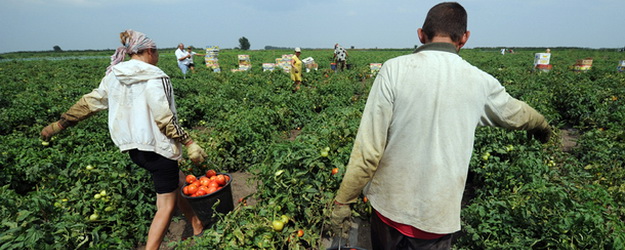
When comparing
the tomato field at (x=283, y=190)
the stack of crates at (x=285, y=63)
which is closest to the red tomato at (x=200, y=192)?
the tomato field at (x=283, y=190)

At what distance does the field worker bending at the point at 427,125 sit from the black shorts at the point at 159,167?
182 cm

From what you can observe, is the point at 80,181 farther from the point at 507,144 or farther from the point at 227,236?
the point at 507,144

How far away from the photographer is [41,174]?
10.8 ft

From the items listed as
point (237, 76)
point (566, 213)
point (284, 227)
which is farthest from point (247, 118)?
point (237, 76)

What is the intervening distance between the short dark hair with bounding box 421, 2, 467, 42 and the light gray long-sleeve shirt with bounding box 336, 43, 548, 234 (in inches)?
2.8

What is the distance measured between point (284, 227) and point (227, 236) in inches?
21.0

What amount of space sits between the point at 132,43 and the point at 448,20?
2.48m

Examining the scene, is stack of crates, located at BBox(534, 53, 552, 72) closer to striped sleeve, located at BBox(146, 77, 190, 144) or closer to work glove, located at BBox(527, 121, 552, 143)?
work glove, located at BBox(527, 121, 552, 143)

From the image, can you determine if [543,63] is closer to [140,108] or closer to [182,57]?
[182,57]

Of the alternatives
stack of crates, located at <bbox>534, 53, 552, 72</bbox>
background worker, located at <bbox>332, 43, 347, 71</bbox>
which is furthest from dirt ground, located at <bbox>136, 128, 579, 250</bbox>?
stack of crates, located at <bbox>534, 53, 552, 72</bbox>

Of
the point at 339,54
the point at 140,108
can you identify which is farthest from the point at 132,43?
the point at 339,54

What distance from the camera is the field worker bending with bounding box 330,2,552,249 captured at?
50.9 inches

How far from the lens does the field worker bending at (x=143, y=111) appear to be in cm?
230

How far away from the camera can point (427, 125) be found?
1.32 meters
